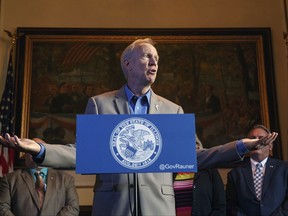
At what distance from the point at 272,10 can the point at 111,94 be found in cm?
805

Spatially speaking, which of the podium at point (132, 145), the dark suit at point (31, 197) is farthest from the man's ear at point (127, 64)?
the dark suit at point (31, 197)

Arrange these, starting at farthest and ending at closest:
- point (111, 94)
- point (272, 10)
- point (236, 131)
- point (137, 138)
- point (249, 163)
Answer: point (272, 10) → point (236, 131) → point (249, 163) → point (111, 94) → point (137, 138)

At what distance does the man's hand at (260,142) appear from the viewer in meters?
2.69

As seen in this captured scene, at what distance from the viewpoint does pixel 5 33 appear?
33.0ft

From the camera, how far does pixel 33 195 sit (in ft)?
20.1

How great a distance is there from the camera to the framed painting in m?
9.68

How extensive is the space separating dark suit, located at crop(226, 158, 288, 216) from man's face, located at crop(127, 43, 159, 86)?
121 inches

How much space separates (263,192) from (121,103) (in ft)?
10.4

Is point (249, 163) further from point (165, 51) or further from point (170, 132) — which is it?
point (165, 51)

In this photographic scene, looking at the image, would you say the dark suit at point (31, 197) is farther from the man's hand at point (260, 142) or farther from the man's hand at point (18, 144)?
the man's hand at point (260, 142)

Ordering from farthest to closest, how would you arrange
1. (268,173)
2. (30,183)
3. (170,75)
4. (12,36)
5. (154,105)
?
1. (170,75)
2. (12,36)
3. (30,183)
4. (268,173)
5. (154,105)

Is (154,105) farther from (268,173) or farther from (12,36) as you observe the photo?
(12,36)

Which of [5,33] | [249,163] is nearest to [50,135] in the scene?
[5,33]

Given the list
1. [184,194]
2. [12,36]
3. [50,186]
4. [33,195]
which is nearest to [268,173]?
[184,194]
